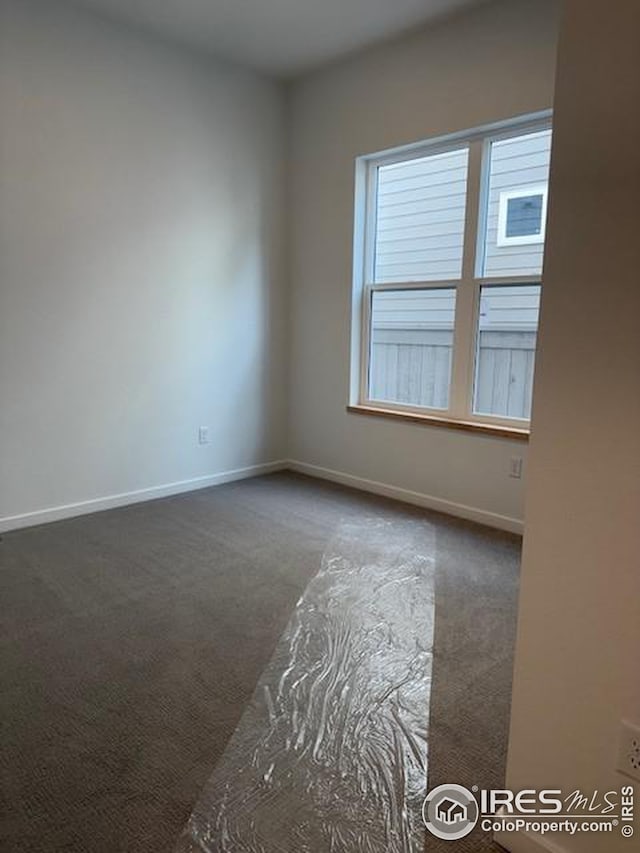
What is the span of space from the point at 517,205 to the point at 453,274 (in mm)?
549

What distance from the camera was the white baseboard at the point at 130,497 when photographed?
3508 mm

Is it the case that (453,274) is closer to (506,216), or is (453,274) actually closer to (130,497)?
(506,216)

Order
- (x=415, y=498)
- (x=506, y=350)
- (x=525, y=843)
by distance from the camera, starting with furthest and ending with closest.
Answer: (x=415, y=498) < (x=506, y=350) < (x=525, y=843)

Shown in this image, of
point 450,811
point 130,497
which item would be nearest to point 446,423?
point 130,497

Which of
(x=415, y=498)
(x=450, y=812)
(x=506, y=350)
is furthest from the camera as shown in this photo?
(x=415, y=498)

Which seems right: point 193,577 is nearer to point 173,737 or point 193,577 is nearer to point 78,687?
point 78,687

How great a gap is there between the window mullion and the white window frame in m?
0.14

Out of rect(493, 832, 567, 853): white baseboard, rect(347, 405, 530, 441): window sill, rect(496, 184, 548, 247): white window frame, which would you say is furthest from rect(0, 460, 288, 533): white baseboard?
rect(493, 832, 567, 853): white baseboard

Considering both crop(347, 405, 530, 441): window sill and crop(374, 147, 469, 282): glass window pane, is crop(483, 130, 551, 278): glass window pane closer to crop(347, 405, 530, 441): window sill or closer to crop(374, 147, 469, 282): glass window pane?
crop(374, 147, 469, 282): glass window pane

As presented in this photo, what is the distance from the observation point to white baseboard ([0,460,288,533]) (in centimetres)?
351

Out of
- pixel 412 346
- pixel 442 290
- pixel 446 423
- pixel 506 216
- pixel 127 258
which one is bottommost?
pixel 446 423

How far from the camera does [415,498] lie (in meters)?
4.07

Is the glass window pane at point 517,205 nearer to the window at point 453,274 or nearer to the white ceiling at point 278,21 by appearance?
the window at point 453,274

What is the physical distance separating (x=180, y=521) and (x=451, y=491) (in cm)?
176
